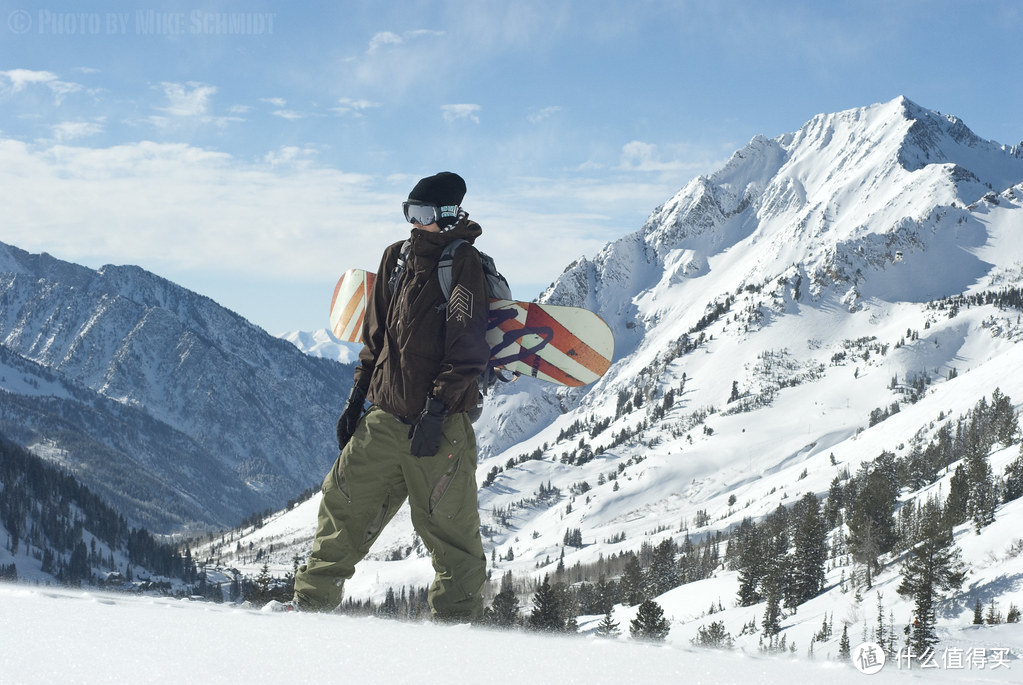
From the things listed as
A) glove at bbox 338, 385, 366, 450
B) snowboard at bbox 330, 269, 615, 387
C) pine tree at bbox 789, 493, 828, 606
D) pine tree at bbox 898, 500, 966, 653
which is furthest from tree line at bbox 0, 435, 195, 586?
snowboard at bbox 330, 269, 615, 387

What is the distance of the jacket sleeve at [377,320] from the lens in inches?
307

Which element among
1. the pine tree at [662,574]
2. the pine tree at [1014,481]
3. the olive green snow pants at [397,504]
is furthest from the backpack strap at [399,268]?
A: the pine tree at [1014,481]

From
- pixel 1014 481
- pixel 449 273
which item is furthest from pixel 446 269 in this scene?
pixel 1014 481

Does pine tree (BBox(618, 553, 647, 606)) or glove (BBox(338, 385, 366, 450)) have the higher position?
glove (BBox(338, 385, 366, 450))

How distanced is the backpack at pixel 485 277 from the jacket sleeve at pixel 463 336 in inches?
3.3

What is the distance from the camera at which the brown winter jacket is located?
22.9 feet

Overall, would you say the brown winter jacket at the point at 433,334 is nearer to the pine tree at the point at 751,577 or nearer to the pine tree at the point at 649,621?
the pine tree at the point at 649,621

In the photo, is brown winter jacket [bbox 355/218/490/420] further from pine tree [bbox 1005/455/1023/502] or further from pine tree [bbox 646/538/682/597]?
pine tree [bbox 1005/455/1023/502]

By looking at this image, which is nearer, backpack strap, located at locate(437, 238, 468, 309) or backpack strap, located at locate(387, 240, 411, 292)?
backpack strap, located at locate(437, 238, 468, 309)

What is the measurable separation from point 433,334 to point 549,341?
1229 millimetres

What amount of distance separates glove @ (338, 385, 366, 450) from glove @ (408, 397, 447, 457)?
109 cm

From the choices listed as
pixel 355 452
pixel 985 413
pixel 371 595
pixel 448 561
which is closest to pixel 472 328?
pixel 355 452

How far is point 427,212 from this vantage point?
752cm

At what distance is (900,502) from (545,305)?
153 meters
